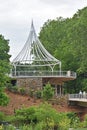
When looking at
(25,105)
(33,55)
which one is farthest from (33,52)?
(25,105)

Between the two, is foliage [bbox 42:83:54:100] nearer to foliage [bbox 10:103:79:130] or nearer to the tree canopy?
the tree canopy

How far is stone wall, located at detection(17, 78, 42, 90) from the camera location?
53719mm

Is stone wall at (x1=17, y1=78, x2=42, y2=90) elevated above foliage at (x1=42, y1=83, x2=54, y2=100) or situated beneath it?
elevated above

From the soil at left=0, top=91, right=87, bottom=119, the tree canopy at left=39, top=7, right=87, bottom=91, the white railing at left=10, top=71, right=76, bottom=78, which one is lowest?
the soil at left=0, top=91, right=87, bottom=119

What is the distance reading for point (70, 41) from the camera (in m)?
53.3

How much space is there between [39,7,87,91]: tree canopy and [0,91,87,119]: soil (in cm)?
570

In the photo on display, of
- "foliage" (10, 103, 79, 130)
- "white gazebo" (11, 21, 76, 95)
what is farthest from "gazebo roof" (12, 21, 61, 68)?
"foliage" (10, 103, 79, 130)

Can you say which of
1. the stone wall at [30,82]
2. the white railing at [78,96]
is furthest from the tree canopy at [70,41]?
the stone wall at [30,82]

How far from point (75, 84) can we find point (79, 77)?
107cm

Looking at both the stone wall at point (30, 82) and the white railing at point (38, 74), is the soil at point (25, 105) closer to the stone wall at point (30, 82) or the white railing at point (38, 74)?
the stone wall at point (30, 82)

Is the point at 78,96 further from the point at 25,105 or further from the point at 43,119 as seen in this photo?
the point at 43,119

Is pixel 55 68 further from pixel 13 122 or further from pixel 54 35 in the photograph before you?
pixel 13 122

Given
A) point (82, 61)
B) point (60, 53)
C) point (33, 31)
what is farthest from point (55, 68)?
point (82, 61)

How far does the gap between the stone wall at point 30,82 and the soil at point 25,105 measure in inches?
179
